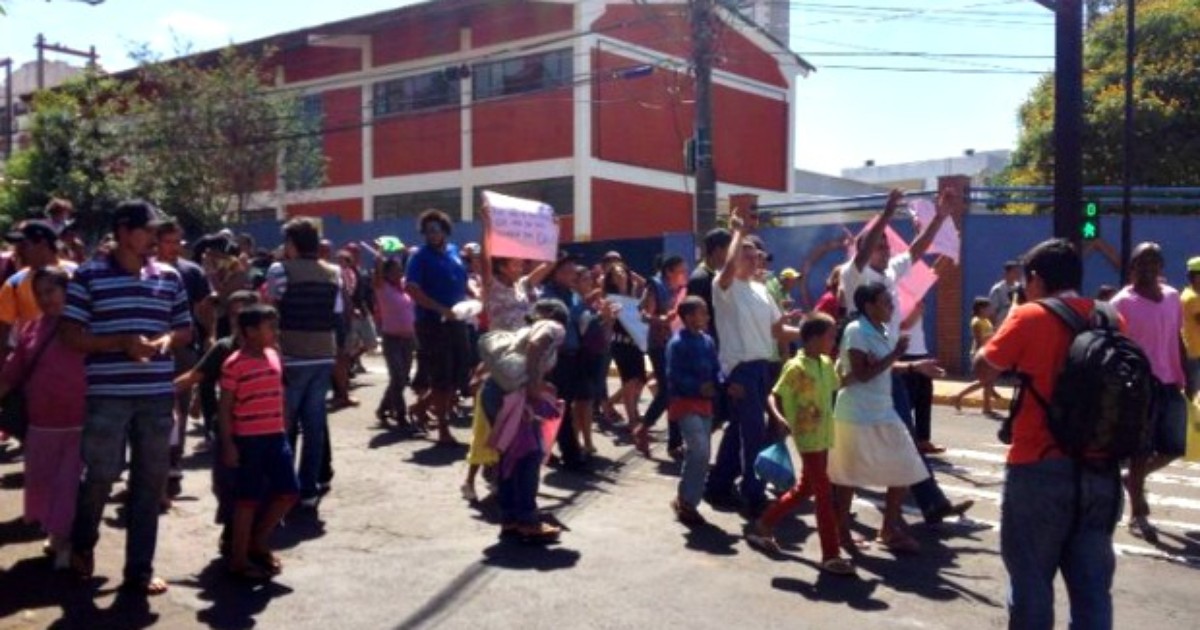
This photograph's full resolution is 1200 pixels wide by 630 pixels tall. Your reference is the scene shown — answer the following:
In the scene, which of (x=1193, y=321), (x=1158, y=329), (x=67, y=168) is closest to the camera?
(x=1158, y=329)

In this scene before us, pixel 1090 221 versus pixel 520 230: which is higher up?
pixel 1090 221

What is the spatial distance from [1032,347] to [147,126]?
30.3 metres

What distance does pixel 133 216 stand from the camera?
231 inches

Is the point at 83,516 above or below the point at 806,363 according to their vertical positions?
below

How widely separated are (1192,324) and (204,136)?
26977 mm

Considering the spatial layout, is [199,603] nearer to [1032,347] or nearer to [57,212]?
[1032,347]

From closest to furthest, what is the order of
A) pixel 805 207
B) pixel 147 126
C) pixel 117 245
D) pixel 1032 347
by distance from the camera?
pixel 1032 347, pixel 117 245, pixel 805 207, pixel 147 126

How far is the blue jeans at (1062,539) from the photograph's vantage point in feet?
14.8

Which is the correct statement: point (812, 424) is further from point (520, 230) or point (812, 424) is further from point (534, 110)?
point (534, 110)

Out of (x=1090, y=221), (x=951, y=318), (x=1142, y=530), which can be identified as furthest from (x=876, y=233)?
(x=951, y=318)

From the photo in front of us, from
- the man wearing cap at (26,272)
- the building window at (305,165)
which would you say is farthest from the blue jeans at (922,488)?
the building window at (305,165)

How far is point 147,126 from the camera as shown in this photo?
31406 millimetres

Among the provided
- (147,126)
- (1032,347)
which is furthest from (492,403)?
(147,126)

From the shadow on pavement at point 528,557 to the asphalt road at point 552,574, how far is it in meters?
0.02
